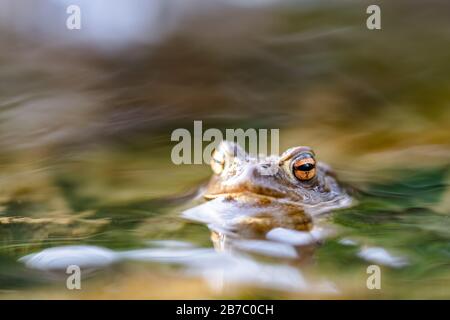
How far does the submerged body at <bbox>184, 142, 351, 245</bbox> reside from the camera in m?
3.29

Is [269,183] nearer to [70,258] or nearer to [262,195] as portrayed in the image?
[262,195]

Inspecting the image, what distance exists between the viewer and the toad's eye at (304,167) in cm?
363

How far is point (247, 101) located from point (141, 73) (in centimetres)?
123

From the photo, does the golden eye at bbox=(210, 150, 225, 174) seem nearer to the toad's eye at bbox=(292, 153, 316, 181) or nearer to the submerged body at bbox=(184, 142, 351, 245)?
the submerged body at bbox=(184, 142, 351, 245)

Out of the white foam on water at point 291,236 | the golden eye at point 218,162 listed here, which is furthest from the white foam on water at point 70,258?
the golden eye at point 218,162

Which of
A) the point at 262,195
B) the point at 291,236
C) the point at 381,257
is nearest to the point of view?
the point at 381,257

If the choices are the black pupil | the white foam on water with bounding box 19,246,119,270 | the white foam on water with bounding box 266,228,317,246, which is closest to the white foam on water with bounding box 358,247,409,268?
the white foam on water with bounding box 266,228,317,246

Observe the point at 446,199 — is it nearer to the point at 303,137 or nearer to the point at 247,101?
the point at 303,137

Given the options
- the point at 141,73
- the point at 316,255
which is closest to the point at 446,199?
the point at 316,255

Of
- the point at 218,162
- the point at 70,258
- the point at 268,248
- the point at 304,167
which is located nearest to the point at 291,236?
the point at 268,248

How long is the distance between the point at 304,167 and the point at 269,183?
280mm

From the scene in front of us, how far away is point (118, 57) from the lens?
6.91m

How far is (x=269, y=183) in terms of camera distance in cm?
352
